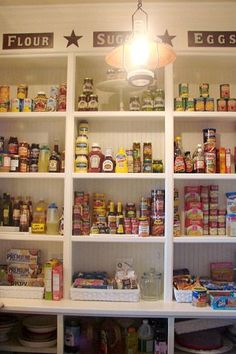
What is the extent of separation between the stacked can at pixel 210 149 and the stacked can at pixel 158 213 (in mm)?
341

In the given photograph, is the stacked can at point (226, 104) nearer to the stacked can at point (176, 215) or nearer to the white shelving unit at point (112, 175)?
the white shelving unit at point (112, 175)

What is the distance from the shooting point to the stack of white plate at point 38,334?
2041 millimetres

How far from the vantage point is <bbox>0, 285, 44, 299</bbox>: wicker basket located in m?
2.08

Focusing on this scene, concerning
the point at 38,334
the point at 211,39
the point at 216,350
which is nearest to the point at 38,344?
the point at 38,334

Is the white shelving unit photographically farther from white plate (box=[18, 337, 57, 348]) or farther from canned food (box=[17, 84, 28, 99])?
white plate (box=[18, 337, 57, 348])

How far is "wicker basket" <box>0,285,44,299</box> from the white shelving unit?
55 mm

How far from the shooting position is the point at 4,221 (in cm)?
227

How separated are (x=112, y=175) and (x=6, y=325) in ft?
3.86

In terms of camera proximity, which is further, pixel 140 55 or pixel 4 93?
pixel 4 93

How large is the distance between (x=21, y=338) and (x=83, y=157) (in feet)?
3.97

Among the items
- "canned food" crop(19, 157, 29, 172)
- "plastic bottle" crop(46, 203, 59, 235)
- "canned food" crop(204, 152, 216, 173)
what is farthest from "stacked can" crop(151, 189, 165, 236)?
"canned food" crop(19, 157, 29, 172)

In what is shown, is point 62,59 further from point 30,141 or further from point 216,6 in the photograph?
point 216,6

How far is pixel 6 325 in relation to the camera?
6.97 ft

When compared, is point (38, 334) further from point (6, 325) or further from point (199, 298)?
point (199, 298)
